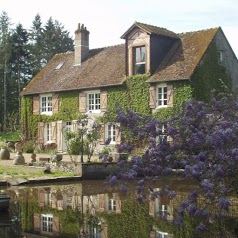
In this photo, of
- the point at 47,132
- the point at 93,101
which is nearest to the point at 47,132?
the point at 47,132

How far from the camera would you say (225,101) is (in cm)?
1032

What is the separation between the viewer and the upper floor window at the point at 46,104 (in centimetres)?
3416

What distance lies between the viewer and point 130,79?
1176 inches

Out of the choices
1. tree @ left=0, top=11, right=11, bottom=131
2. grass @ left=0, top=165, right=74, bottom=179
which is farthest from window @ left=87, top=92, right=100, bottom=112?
tree @ left=0, top=11, right=11, bottom=131

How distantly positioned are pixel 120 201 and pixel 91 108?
17.3 meters

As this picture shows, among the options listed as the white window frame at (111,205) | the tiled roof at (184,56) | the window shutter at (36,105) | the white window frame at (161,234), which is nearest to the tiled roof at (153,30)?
the tiled roof at (184,56)

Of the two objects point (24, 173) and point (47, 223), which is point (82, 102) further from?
point (47, 223)

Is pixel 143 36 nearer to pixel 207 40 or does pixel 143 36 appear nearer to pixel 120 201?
pixel 207 40

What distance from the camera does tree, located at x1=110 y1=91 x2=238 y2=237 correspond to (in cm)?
869

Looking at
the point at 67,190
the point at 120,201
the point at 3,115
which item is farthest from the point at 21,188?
the point at 3,115

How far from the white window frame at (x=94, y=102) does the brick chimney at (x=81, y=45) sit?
419 cm

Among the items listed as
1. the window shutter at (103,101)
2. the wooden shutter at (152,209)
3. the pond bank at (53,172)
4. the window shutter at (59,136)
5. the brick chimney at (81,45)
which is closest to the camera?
the wooden shutter at (152,209)

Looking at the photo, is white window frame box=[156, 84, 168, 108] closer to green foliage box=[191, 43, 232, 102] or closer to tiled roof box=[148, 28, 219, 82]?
tiled roof box=[148, 28, 219, 82]

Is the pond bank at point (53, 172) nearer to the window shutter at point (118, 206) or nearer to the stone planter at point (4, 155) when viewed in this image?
Result: the stone planter at point (4, 155)
